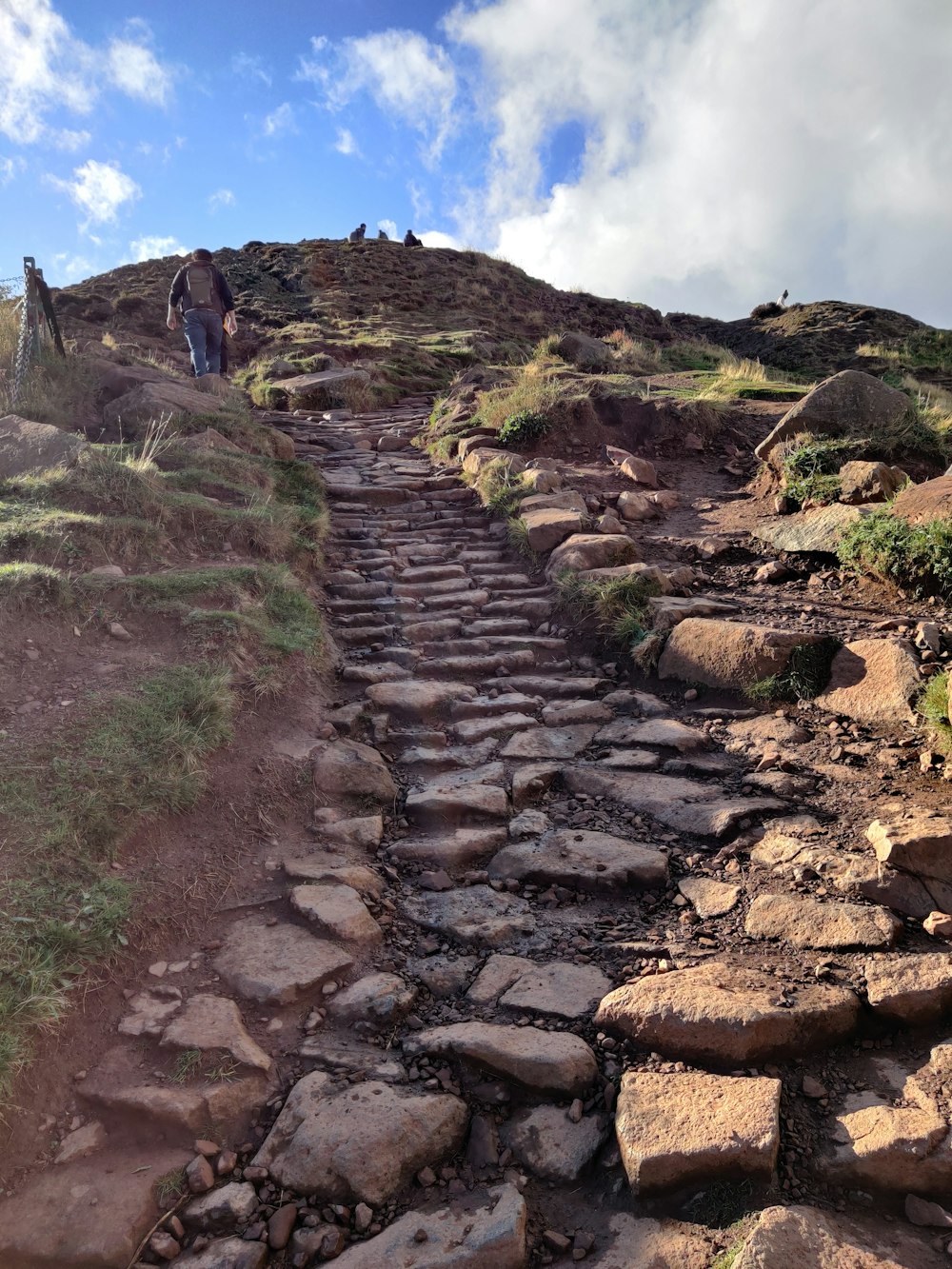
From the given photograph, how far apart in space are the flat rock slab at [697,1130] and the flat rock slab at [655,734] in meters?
2.06

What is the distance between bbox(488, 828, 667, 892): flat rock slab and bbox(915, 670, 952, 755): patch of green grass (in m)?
1.33

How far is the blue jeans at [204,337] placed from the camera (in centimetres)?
1099

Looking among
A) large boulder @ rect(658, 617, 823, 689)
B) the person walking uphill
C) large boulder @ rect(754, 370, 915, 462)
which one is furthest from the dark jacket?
large boulder @ rect(658, 617, 823, 689)

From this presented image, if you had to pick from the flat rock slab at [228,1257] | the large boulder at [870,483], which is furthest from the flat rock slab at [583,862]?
the large boulder at [870,483]

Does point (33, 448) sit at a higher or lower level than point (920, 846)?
higher

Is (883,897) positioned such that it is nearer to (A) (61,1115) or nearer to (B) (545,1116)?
(B) (545,1116)

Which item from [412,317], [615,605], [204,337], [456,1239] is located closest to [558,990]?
[456,1239]

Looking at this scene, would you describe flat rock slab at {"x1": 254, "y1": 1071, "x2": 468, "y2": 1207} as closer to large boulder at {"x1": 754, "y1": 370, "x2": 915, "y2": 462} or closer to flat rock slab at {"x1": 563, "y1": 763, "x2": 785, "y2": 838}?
flat rock slab at {"x1": 563, "y1": 763, "x2": 785, "y2": 838}

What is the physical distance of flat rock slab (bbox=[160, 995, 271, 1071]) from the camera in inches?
101

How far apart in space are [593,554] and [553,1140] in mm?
4384

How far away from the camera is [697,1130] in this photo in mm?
2094

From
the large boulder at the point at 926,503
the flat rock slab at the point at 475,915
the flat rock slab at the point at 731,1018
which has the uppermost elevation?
the large boulder at the point at 926,503

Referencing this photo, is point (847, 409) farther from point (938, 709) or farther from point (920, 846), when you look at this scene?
point (920, 846)

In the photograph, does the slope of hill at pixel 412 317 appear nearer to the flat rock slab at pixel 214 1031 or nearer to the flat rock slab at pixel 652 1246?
the flat rock slab at pixel 214 1031
